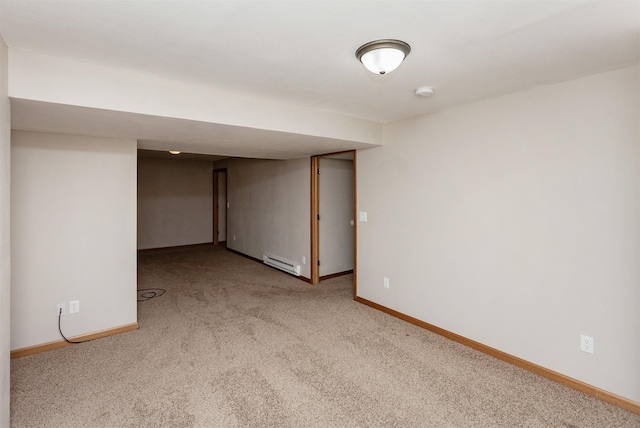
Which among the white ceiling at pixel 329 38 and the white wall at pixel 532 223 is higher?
the white ceiling at pixel 329 38

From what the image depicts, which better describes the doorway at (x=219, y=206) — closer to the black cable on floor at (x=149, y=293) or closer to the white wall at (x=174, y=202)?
the white wall at (x=174, y=202)

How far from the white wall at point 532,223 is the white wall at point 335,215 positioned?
173 centimetres

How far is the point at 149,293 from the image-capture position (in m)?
4.60

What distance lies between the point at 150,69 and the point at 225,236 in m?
6.79

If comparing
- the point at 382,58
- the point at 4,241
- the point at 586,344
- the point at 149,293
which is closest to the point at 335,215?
the point at 149,293

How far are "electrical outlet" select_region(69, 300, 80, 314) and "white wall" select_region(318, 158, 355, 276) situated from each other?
317cm

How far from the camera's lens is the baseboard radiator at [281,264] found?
216 inches

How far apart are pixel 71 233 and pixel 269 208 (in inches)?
136

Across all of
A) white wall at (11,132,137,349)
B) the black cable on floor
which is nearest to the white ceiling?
white wall at (11,132,137,349)

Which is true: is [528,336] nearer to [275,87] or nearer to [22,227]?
[275,87]

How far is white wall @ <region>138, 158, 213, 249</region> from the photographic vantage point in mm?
7637

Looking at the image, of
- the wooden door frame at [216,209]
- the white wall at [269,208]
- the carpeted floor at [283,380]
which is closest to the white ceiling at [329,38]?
the carpeted floor at [283,380]

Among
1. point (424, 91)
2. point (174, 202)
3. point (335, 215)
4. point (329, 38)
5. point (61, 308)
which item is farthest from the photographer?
point (174, 202)

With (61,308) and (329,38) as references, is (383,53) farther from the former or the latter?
(61,308)
